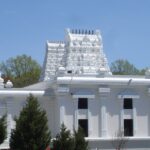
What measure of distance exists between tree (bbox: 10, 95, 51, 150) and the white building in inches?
250

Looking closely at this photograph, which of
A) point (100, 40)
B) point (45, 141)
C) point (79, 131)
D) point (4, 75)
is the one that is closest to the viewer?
point (45, 141)

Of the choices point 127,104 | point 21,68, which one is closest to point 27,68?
point 21,68

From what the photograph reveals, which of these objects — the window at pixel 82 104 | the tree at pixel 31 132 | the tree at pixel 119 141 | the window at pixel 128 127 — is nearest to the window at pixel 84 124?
the window at pixel 82 104

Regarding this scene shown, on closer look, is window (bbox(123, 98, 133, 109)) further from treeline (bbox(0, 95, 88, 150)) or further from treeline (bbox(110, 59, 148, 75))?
treeline (bbox(110, 59, 148, 75))

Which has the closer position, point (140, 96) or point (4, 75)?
point (140, 96)

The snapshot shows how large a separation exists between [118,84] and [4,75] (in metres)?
38.9

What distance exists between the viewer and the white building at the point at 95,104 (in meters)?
44.9

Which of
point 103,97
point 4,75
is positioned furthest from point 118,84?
point 4,75

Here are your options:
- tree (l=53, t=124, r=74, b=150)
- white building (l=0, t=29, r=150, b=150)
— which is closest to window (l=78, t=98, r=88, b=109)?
white building (l=0, t=29, r=150, b=150)

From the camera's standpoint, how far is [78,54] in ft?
242

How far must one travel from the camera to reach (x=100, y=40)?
75.9 m

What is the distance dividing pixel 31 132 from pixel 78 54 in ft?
120

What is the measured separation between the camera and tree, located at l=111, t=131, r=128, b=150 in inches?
1769

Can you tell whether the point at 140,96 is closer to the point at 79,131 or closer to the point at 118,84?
→ the point at 118,84
